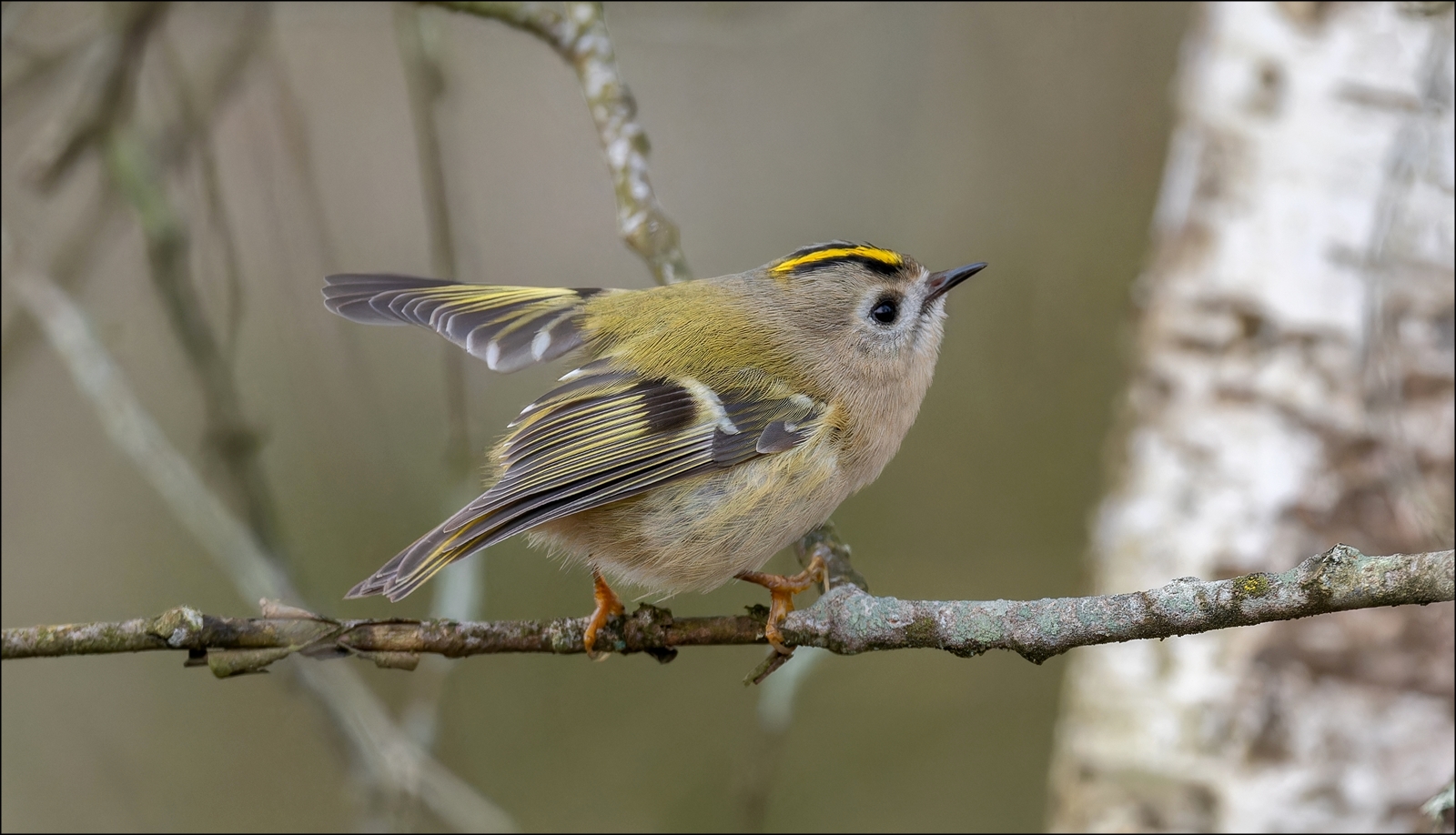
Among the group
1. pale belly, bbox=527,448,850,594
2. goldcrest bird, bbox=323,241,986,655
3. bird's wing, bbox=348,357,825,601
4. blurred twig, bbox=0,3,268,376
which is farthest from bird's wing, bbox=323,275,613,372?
blurred twig, bbox=0,3,268,376

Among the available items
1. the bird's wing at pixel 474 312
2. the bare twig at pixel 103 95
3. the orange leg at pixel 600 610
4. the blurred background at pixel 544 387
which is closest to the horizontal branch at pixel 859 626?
the orange leg at pixel 600 610

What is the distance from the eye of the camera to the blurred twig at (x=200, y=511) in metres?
2.29

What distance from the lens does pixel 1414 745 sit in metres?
2.08

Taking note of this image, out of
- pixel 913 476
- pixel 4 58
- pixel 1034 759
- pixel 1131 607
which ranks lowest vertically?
pixel 1034 759

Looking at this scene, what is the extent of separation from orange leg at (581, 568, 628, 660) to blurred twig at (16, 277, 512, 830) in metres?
0.66

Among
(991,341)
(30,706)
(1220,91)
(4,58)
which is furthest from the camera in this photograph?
(991,341)

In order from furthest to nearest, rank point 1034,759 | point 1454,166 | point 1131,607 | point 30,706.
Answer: point 1034,759 < point 30,706 < point 1454,166 < point 1131,607

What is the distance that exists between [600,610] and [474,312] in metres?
0.78

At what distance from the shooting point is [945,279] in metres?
2.29

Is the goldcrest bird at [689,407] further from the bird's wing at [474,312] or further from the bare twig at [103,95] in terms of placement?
the bare twig at [103,95]

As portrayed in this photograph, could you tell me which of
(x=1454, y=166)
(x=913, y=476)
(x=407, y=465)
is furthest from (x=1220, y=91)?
(x=407, y=465)

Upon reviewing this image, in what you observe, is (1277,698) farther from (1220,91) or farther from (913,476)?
(913,476)

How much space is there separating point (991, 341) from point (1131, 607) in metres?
2.81

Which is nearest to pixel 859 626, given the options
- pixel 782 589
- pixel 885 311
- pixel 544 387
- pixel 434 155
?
pixel 782 589
